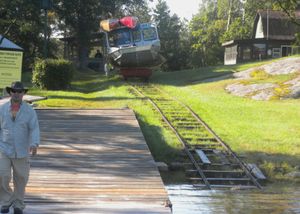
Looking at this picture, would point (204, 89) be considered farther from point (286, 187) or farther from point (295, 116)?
point (286, 187)

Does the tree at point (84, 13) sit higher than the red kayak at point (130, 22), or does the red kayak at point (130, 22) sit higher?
the tree at point (84, 13)

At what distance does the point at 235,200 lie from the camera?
32.3 feet

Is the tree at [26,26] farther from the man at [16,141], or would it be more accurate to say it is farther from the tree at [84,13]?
the man at [16,141]

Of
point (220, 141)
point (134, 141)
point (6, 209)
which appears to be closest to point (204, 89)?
point (220, 141)

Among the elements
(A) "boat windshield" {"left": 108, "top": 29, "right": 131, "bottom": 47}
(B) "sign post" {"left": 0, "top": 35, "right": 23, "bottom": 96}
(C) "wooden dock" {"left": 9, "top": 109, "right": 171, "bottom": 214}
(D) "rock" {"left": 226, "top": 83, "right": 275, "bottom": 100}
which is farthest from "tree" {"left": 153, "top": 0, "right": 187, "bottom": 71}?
(C) "wooden dock" {"left": 9, "top": 109, "right": 171, "bottom": 214}

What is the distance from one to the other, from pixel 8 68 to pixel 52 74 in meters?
10.6

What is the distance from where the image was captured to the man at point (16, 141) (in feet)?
22.7

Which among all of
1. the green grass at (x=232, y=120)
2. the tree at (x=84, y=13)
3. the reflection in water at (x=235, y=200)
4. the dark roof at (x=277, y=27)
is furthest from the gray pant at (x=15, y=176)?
the dark roof at (x=277, y=27)

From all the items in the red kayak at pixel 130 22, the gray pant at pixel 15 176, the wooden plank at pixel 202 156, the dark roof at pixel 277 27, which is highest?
the dark roof at pixel 277 27

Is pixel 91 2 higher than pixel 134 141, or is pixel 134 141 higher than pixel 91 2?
pixel 91 2

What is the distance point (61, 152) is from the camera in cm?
1129

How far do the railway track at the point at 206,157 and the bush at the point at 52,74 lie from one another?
9.75 m

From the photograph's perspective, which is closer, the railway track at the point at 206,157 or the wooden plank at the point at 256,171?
the railway track at the point at 206,157

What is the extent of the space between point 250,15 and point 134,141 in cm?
6421
